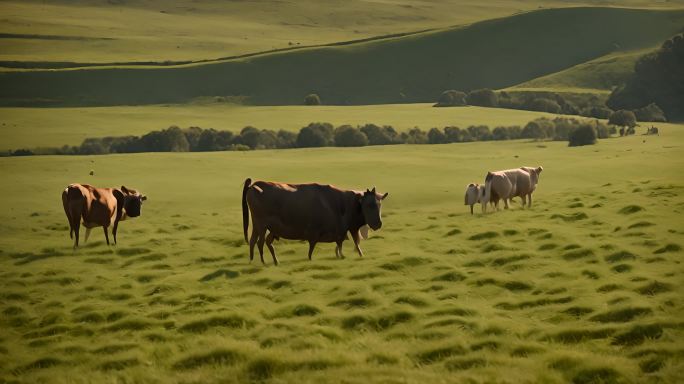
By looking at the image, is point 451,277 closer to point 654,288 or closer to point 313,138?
point 654,288

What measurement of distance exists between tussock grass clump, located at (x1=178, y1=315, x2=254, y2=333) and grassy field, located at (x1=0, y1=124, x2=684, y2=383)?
3 centimetres

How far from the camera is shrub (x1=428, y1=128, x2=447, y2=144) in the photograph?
68562 mm

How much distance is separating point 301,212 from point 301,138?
45946 millimetres

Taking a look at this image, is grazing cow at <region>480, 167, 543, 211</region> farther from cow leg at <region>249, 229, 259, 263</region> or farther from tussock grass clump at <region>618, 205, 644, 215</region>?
cow leg at <region>249, 229, 259, 263</region>

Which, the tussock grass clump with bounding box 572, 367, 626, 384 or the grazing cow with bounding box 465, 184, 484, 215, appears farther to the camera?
the grazing cow with bounding box 465, 184, 484, 215

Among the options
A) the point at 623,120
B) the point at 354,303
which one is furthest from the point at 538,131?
the point at 354,303

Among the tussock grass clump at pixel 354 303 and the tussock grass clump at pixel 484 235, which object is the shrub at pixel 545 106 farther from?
the tussock grass clump at pixel 354 303

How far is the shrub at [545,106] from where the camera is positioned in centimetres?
9660

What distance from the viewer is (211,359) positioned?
1269cm

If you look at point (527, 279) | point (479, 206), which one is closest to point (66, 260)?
point (527, 279)

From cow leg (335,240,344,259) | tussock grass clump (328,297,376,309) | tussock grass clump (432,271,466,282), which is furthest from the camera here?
cow leg (335,240,344,259)

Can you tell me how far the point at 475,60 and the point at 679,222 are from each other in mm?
Answer: 134029

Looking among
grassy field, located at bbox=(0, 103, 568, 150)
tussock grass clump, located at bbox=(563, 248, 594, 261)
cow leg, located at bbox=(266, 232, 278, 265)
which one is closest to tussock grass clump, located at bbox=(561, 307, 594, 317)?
tussock grass clump, located at bbox=(563, 248, 594, 261)

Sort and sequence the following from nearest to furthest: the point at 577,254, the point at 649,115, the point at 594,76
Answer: the point at 577,254, the point at 649,115, the point at 594,76
